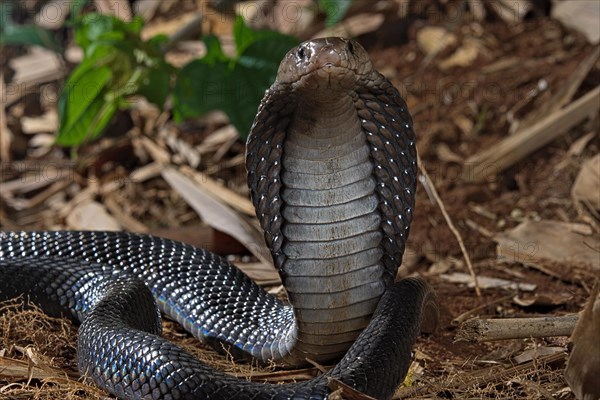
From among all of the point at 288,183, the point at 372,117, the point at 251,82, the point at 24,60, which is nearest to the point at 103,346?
the point at 288,183

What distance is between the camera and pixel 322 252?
3512 millimetres

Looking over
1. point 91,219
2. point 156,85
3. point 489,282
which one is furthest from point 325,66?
point 91,219

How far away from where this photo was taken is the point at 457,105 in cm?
673

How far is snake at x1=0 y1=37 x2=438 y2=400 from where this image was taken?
3.17 meters

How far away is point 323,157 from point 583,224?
2202 mm

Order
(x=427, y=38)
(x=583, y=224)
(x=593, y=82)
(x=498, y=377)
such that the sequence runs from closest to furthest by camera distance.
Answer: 1. (x=498, y=377)
2. (x=583, y=224)
3. (x=593, y=82)
4. (x=427, y=38)

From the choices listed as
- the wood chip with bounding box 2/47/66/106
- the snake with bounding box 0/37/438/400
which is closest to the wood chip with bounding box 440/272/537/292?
the snake with bounding box 0/37/438/400

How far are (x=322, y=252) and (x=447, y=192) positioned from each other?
256 cm

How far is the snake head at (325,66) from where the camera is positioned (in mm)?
3160

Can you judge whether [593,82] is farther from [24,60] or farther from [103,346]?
[24,60]

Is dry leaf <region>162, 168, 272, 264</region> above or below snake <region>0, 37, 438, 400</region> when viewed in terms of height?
below

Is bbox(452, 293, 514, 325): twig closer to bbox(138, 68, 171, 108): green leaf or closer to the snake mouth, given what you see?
the snake mouth

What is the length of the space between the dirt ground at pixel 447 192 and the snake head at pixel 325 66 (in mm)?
1171

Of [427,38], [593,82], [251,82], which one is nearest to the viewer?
[251,82]
